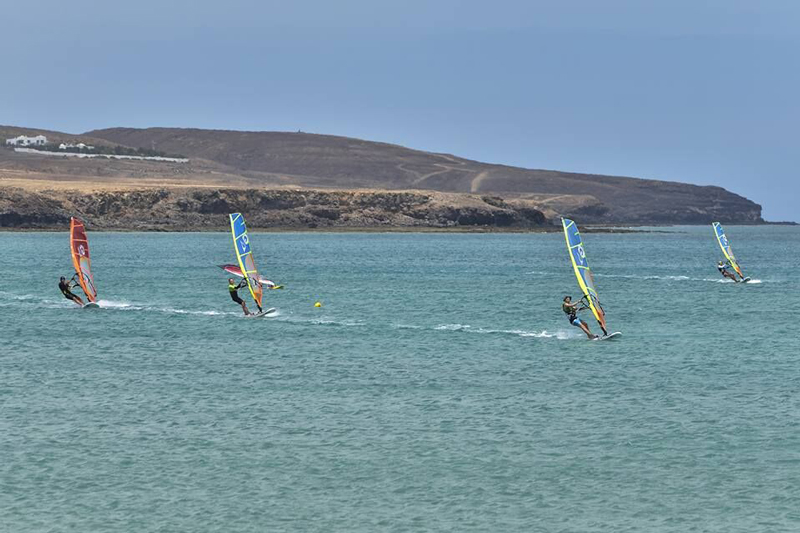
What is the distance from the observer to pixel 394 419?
30.8m

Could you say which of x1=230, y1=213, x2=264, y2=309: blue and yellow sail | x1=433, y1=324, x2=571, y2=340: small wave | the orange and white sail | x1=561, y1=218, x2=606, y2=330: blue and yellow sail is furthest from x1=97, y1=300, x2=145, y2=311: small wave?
x1=561, y1=218, x2=606, y2=330: blue and yellow sail

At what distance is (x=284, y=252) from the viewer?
136 meters

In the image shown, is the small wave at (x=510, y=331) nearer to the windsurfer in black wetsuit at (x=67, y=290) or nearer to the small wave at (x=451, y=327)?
the small wave at (x=451, y=327)

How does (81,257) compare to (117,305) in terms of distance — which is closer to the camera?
(81,257)

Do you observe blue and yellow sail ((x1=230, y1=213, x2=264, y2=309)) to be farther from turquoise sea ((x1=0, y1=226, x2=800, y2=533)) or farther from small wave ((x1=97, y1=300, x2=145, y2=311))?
small wave ((x1=97, y1=300, x2=145, y2=311))

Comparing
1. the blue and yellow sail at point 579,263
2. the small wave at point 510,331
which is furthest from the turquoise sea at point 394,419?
the blue and yellow sail at point 579,263

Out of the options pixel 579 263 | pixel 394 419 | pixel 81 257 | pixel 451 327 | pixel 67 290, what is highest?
pixel 579 263

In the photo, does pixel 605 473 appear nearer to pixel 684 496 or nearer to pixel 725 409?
pixel 684 496

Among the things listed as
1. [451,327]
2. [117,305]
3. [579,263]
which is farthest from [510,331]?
[117,305]

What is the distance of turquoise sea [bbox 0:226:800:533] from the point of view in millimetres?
23328

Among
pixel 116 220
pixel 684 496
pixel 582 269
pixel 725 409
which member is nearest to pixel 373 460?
pixel 684 496

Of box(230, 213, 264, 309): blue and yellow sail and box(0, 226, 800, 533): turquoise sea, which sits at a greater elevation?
box(230, 213, 264, 309): blue and yellow sail

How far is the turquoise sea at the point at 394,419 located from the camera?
76.5 ft

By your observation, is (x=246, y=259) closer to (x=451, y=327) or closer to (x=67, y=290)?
(x=67, y=290)
